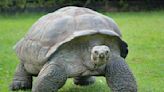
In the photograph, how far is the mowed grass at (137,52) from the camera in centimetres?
460

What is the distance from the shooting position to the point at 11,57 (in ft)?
21.5

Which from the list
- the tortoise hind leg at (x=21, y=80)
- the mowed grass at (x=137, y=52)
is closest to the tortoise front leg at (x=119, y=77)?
the mowed grass at (x=137, y=52)

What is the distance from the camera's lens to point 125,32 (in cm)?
992

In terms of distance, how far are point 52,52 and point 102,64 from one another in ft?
1.34

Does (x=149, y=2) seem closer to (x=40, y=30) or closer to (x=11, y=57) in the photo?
(x=11, y=57)

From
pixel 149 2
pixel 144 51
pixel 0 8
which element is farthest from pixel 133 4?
pixel 144 51

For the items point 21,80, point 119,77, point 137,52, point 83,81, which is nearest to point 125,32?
point 137,52

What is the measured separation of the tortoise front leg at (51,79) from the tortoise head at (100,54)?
0.29m

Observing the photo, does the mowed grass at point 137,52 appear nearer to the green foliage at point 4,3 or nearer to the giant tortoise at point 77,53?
the giant tortoise at point 77,53

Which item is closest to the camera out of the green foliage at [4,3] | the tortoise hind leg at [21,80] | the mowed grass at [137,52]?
the tortoise hind leg at [21,80]

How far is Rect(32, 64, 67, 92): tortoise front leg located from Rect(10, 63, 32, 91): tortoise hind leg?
29.1 inches

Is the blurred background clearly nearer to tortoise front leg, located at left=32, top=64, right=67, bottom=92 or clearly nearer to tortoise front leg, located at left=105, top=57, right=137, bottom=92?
tortoise front leg, located at left=105, top=57, right=137, bottom=92

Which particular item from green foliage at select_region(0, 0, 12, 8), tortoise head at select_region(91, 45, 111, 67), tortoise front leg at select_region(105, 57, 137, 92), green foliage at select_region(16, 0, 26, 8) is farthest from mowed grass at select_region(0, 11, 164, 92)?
green foliage at select_region(16, 0, 26, 8)

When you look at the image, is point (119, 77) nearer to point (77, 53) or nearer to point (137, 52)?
point (77, 53)
